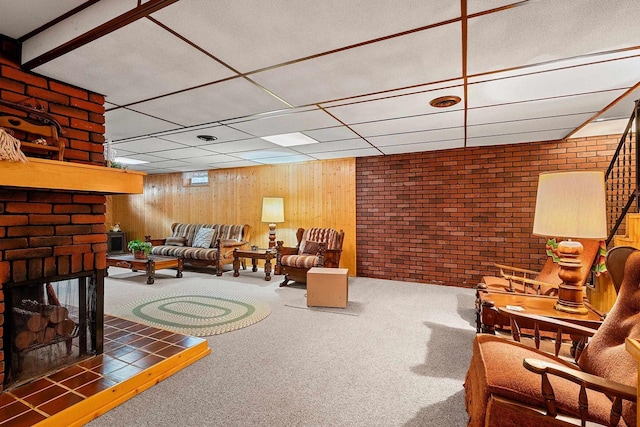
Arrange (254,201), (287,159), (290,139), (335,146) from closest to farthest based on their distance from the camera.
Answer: (290,139) < (335,146) < (287,159) < (254,201)

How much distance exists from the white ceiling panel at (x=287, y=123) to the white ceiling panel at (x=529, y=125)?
1.83m

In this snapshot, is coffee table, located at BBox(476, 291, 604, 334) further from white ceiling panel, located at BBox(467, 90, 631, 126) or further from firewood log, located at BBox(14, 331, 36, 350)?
firewood log, located at BBox(14, 331, 36, 350)

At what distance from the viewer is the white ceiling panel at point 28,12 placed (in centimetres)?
161

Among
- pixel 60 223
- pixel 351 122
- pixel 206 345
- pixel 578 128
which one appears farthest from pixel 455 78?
pixel 60 223

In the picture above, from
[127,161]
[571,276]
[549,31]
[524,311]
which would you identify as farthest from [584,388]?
[127,161]

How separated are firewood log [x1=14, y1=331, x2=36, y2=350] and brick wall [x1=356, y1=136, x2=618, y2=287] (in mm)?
4540

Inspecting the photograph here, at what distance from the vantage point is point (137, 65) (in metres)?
2.13

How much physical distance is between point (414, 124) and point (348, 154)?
6.39 ft

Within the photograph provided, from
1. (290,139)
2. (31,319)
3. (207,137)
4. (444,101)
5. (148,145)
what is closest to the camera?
(31,319)

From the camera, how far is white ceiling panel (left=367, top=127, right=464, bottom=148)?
3938mm

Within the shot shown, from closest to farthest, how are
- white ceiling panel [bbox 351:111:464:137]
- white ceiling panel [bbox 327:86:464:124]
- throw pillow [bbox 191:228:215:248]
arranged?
white ceiling panel [bbox 327:86:464:124] < white ceiling panel [bbox 351:111:464:137] < throw pillow [bbox 191:228:215:248]

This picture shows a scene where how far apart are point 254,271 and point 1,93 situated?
4574 millimetres

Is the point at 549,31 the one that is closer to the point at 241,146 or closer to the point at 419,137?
the point at 419,137

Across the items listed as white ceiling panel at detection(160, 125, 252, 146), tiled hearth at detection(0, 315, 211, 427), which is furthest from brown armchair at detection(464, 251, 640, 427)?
white ceiling panel at detection(160, 125, 252, 146)
